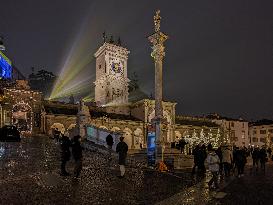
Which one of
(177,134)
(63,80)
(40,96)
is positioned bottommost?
(177,134)

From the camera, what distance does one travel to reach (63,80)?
88.3 metres

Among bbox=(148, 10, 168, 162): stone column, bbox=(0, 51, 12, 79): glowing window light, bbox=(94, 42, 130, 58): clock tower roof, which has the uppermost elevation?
bbox=(94, 42, 130, 58): clock tower roof

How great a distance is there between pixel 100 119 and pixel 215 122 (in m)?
32.0

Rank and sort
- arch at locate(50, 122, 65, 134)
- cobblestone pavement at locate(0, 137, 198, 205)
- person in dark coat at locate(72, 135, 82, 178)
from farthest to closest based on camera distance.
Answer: arch at locate(50, 122, 65, 134), person in dark coat at locate(72, 135, 82, 178), cobblestone pavement at locate(0, 137, 198, 205)

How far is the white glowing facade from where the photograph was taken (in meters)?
74.8

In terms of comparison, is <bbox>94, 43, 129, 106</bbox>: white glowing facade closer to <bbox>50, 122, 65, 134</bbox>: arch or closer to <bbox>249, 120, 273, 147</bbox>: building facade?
<bbox>50, 122, 65, 134</bbox>: arch

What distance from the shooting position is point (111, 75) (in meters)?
75.7

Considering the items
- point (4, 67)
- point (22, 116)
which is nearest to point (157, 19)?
point (22, 116)

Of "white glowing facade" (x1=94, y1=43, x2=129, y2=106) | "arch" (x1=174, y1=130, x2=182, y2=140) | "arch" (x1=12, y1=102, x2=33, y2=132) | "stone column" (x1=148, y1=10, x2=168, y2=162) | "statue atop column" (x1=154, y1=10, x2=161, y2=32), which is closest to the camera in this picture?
"stone column" (x1=148, y1=10, x2=168, y2=162)

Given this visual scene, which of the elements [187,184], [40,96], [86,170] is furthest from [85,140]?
[40,96]

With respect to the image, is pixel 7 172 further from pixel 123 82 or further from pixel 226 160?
pixel 123 82

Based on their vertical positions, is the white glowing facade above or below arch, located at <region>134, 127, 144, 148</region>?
above

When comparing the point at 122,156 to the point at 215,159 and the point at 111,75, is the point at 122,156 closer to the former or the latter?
the point at 215,159

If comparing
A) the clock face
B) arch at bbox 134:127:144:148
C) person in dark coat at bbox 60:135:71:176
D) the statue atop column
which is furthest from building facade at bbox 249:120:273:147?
person in dark coat at bbox 60:135:71:176
